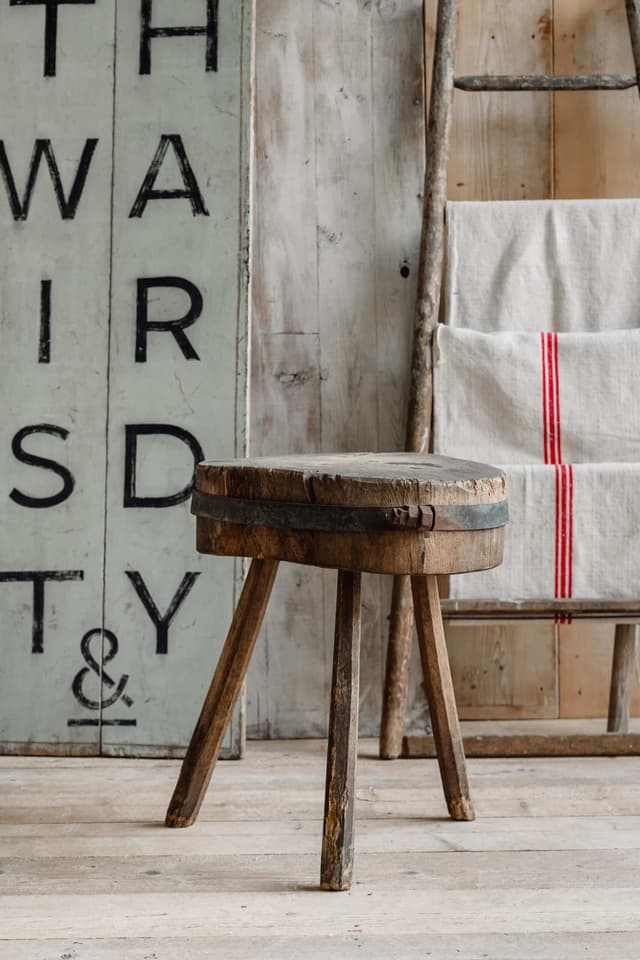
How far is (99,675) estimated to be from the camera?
1462mm

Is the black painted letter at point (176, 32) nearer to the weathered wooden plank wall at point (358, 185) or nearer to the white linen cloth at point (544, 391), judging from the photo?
the weathered wooden plank wall at point (358, 185)

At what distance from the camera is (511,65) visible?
1.59m

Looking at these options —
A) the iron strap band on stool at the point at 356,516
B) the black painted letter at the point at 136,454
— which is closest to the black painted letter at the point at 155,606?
the black painted letter at the point at 136,454

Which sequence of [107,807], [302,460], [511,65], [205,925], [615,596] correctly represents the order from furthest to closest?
1. [511,65]
2. [615,596]
3. [107,807]
4. [302,460]
5. [205,925]

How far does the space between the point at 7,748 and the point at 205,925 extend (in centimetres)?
64

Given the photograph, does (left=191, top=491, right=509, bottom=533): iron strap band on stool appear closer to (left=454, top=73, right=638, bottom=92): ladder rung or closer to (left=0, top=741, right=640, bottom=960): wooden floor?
(left=0, top=741, right=640, bottom=960): wooden floor

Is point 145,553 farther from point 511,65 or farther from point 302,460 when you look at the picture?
point 511,65

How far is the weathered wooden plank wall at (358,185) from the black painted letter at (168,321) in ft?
0.42

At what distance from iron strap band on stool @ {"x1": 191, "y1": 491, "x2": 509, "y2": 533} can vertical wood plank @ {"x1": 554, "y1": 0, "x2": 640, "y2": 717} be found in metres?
0.66

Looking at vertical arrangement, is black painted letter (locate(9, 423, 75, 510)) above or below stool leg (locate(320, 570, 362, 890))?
above

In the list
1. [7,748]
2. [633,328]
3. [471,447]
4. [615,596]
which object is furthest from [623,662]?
[7,748]

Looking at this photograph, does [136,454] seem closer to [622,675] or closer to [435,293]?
[435,293]

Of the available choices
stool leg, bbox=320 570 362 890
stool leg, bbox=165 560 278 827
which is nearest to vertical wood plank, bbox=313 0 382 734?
stool leg, bbox=165 560 278 827

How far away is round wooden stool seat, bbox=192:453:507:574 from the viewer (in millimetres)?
933
